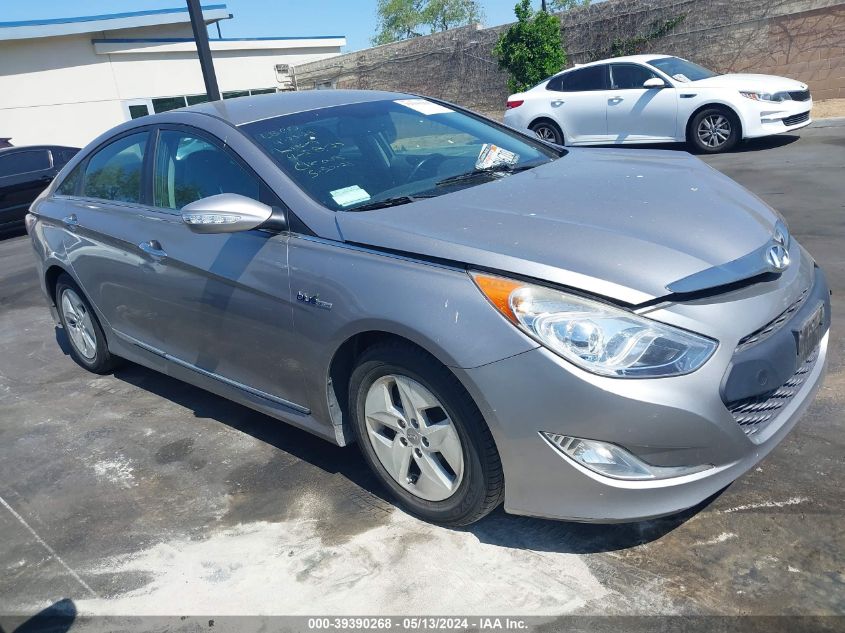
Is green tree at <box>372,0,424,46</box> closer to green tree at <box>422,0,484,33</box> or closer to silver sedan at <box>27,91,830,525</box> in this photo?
green tree at <box>422,0,484,33</box>

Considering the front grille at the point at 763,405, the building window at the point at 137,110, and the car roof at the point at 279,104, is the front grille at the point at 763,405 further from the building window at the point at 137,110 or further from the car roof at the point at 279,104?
the building window at the point at 137,110

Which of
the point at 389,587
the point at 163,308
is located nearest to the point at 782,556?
the point at 389,587

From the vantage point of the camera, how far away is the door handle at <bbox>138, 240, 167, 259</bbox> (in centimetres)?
379

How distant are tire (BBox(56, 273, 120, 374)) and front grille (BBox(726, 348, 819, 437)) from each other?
12.3 ft

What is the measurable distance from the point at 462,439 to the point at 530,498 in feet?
0.99

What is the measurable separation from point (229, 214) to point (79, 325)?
8.12 feet

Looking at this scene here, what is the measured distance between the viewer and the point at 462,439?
2646 mm

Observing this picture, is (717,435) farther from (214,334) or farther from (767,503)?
(214,334)

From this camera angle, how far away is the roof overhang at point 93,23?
21516 millimetres

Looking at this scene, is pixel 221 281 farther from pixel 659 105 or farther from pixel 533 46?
pixel 533 46

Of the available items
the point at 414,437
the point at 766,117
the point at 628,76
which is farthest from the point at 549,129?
A: the point at 414,437

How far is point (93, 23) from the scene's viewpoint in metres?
22.5

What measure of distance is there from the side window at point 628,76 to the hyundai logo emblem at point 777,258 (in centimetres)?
954

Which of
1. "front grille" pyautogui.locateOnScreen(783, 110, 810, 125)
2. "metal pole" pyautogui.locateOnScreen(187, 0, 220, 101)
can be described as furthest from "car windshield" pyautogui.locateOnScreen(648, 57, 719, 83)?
"metal pole" pyautogui.locateOnScreen(187, 0, 220, 101)
